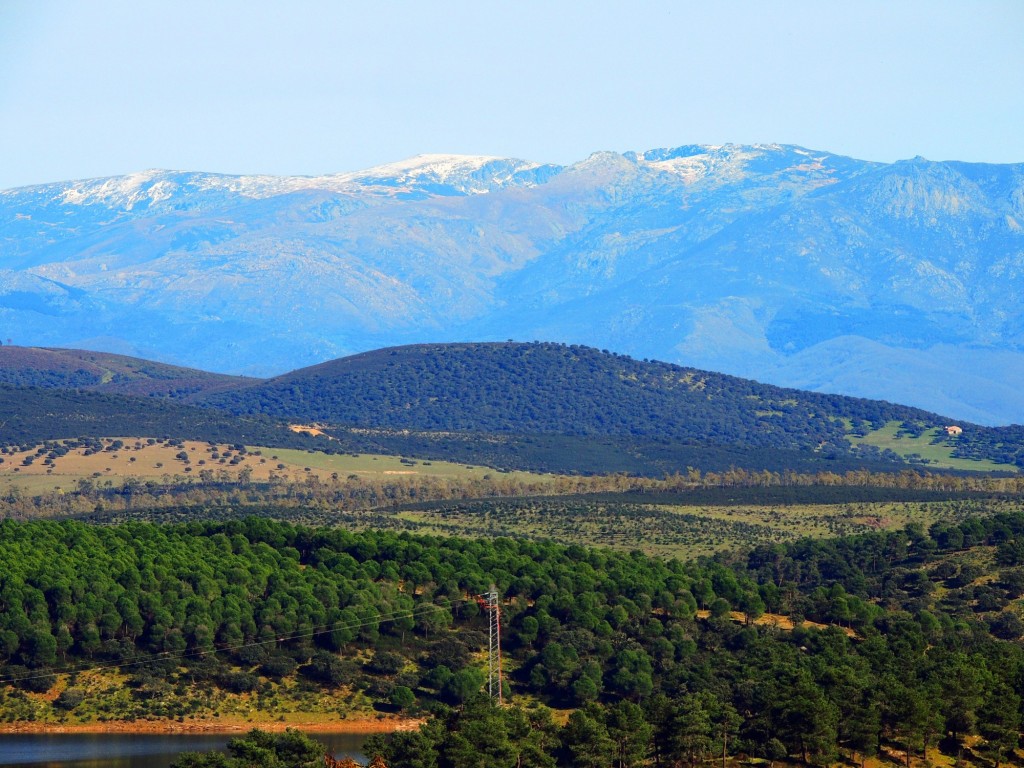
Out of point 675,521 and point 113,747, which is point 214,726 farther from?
point 675,521

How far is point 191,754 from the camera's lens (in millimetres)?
78750

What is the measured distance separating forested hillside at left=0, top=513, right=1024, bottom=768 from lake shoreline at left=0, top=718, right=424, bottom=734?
111 cm

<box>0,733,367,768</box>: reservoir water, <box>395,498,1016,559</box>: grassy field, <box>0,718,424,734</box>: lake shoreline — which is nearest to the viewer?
<box>0,733,367,768</box>: reservoir water

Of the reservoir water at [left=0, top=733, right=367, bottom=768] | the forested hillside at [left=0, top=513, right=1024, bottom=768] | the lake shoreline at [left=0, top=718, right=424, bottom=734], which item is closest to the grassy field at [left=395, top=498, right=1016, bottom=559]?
the forested hillside at [left=0, top=513, right=1024, bottom=768]

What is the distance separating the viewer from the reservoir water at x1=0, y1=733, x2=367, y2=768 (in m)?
92.1

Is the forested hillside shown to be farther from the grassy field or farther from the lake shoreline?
the grassy field

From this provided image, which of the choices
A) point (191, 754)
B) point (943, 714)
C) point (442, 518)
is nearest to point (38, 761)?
point (191, 754)

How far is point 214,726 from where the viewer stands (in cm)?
10325

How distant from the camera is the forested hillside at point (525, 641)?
89438 mm

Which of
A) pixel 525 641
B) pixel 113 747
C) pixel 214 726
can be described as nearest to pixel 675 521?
pixel 525 641

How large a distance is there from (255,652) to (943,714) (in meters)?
40.9

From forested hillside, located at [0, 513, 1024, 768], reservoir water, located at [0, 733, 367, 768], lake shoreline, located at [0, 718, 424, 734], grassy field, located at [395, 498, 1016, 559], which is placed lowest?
reservoir water, located at [0, 733, 367, 768]

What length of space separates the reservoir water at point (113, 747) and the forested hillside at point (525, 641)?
138 inches

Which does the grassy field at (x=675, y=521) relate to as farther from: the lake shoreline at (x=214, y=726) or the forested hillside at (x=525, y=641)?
the lake shoreline at (x=214, y=726)
